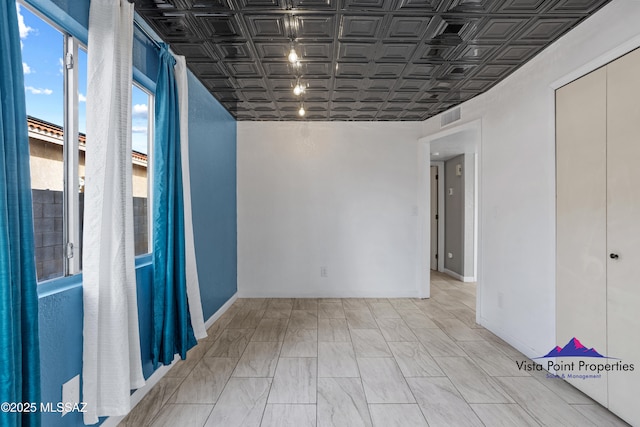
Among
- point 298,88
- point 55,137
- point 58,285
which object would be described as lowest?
point 58,285

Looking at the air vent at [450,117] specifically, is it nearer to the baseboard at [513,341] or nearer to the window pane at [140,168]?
the baseboard at [513,341]

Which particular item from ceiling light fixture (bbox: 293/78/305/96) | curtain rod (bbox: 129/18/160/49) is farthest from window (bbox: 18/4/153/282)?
ceiling light fixture (bbox: 293/78/305/96)

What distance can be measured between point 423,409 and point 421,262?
2.61 m

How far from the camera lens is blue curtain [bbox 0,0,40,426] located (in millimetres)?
1021

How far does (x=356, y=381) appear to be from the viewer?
2.25 metres

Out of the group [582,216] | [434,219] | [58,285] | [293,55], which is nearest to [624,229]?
[582,216]

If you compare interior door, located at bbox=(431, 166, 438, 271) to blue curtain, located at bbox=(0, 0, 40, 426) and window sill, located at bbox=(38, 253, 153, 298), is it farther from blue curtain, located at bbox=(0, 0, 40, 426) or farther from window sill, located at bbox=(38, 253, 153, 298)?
blue curtain, located at bbox=(0, 0, 40, 426)

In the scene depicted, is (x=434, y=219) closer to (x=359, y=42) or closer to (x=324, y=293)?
(x=324, y=293)

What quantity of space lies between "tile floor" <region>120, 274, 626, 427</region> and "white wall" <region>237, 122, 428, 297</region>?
3.09 ft

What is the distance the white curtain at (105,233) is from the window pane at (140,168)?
2.31 feet

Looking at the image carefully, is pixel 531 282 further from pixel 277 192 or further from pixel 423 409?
pixel 277 192

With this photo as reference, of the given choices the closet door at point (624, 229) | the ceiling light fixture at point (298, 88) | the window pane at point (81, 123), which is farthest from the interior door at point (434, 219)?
the window pane at point (81, 123)

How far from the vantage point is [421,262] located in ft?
14.2

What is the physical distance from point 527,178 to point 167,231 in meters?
3.07
